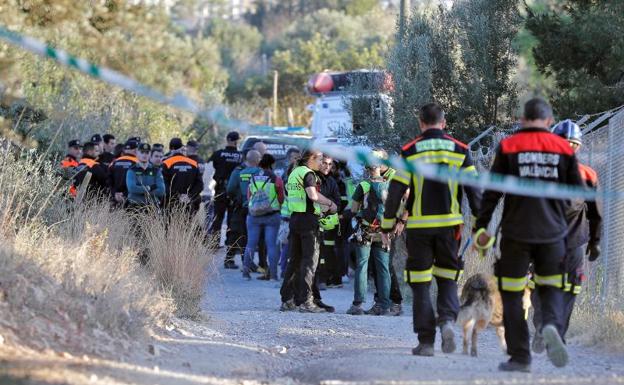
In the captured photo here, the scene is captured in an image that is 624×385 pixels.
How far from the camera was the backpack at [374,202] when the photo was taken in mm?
13102

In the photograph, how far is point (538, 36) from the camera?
658 inches

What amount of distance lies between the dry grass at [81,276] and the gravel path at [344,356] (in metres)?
0.57

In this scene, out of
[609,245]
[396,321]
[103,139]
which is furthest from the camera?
[103,139]

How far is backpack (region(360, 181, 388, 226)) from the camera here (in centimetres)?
1310

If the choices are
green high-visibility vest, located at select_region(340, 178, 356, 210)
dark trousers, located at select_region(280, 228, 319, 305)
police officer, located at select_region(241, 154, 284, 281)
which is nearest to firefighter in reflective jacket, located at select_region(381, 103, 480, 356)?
dark trousers, located at select_region(280, 228, 319, 305)

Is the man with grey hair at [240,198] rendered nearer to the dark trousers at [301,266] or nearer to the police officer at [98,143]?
the police officer at [98,143]

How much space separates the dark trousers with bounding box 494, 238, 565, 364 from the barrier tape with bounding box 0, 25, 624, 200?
0.45 m

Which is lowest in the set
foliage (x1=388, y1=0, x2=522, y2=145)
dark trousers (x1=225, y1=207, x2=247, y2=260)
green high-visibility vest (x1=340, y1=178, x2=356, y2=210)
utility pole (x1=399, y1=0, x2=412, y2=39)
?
dark trousers (x1=225, y1=207, x2=247, y2=260)

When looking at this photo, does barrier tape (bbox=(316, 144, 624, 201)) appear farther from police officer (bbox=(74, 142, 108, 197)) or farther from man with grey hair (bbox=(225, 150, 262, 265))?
man with grey hair (bbox=(225, 150, 262, 265))

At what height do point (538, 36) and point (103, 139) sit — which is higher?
point (538, 36)

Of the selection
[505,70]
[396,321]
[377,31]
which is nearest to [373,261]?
[396,321]

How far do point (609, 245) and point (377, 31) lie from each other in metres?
46.7

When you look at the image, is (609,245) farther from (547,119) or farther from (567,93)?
(567,93)

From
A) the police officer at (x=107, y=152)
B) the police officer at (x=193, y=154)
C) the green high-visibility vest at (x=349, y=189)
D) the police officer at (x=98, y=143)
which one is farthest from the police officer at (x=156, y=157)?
the green high-visibility vest at (x=349, y=189)
